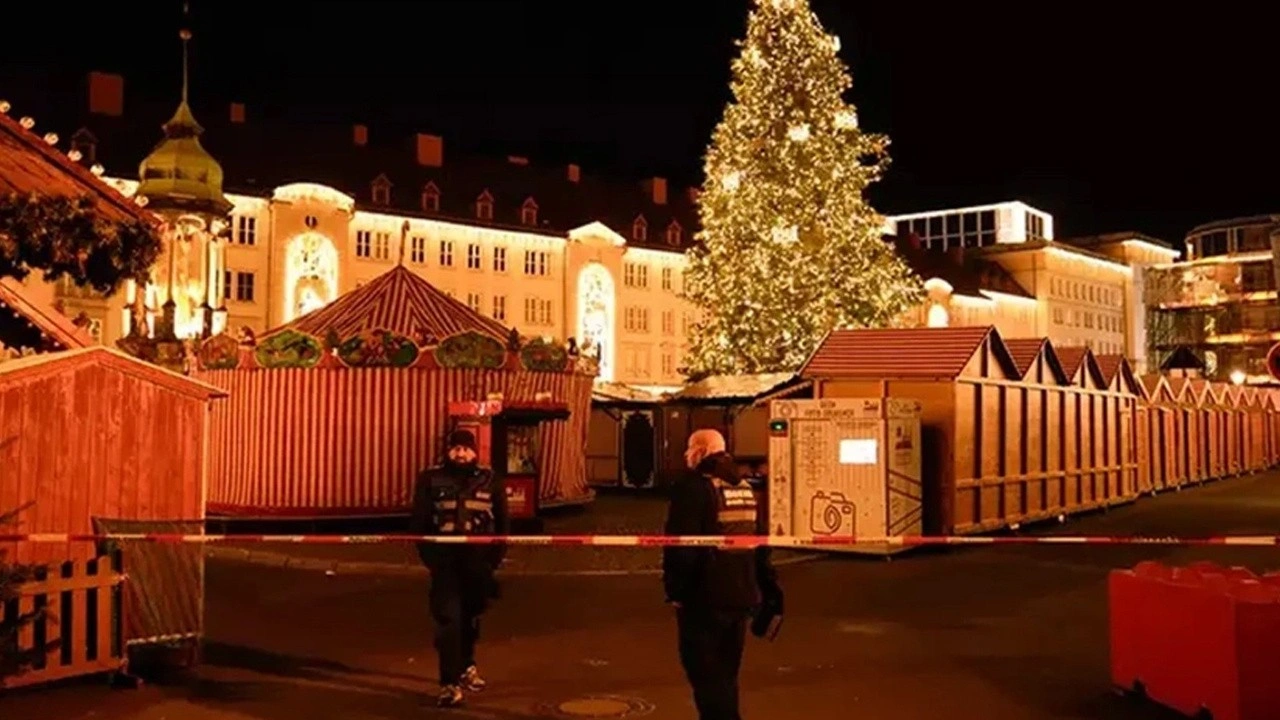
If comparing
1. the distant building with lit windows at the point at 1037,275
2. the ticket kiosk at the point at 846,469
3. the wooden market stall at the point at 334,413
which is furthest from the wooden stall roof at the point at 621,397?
the distant building with lit windows at the point at 1037,275

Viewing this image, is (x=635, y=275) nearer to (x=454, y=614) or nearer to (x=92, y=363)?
(x=92, y=363)

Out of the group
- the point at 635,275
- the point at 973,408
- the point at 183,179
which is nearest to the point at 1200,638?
the point at 973,408

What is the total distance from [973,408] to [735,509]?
42.3 feet

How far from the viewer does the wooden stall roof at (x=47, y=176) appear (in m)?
8.45

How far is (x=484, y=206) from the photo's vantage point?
59125 millimetres

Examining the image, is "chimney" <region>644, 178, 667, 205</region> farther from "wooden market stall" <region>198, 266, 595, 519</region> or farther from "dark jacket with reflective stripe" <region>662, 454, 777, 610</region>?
"dark jacket with reflective stripe" <region>662, 454, 777, 610</region>

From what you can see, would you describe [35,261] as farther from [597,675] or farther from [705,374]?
[705,374]

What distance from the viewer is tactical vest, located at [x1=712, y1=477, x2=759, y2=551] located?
22.7ft

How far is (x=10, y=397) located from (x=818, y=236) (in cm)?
2972

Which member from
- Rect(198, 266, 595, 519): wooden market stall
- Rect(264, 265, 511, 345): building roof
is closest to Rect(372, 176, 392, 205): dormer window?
Rect(264, 265, 511, 345): building roof

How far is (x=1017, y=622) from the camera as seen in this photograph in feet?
39.8

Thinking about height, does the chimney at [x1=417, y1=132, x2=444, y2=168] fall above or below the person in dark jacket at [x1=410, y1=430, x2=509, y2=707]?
above

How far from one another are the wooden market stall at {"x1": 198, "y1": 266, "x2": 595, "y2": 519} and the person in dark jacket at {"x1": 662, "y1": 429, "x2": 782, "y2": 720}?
14.7 metres

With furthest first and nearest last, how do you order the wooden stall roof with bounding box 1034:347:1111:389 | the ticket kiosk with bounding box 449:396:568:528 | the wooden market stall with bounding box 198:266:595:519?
the wooden stall roof with bounding box 1034:347:1111:389 < the wooden market stall with bounding box 198:266:595:519 < the ticket kiosk with bounding box 449:396:568:528
